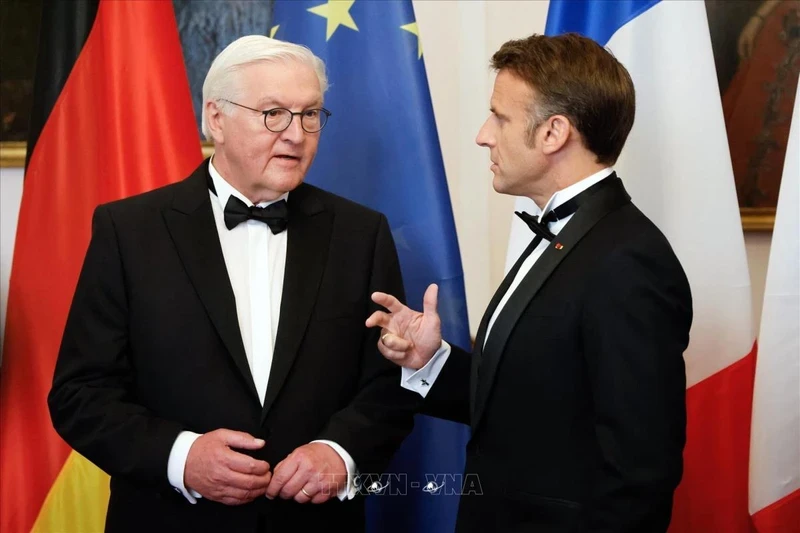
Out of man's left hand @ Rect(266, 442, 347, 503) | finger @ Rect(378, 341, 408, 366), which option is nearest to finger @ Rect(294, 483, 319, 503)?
man's left hand @ Rect(266, 442, 347, 503)

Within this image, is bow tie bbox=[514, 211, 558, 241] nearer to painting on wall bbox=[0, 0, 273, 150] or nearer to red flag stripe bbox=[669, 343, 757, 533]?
red flag stripe bbox=[669, 343, 757, 533]

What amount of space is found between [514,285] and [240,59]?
86cm

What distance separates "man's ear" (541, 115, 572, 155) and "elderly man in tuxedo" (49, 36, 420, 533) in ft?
1.93

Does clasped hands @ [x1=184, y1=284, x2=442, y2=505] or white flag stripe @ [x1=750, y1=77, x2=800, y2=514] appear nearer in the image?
clasped hands @ [x1=184, y1=284, x2=442, y2=505]

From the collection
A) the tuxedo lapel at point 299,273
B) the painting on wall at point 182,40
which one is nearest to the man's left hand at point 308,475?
the tuxedo lapel at point 299,273

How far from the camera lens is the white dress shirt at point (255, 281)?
2049 millimetres

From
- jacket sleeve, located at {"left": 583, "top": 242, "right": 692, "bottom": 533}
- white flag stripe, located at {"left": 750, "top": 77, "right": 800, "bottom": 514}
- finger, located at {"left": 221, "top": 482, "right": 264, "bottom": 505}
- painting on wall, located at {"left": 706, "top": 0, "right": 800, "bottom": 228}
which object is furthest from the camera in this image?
painting on wall, located at {"left": 706, "top": 0, "right": 800, "bottom": 228}

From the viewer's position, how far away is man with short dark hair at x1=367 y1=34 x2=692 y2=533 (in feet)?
5.25

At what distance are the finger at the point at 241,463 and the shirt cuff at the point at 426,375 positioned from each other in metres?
0.43

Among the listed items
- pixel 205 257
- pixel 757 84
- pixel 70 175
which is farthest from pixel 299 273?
pixel 757 84

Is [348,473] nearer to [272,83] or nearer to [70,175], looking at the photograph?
[272,83]

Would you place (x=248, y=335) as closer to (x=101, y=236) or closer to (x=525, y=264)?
(x=101, y=236)

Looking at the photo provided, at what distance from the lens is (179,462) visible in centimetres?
193

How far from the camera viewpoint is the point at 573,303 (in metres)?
1.72
